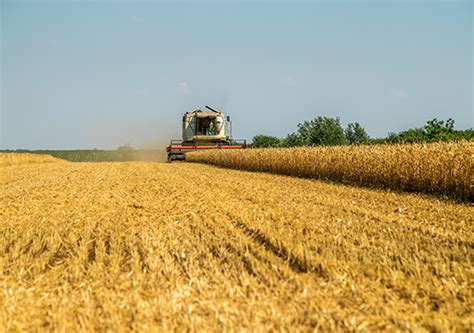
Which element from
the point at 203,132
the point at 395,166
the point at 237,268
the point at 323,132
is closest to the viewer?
the point at 237,268

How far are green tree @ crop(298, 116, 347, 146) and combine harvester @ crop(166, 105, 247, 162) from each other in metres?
15.4

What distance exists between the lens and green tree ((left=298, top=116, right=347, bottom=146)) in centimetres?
4391

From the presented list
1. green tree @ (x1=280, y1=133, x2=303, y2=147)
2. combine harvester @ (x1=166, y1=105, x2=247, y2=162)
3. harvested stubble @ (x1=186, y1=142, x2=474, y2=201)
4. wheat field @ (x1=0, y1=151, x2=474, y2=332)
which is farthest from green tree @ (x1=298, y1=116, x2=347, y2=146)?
wheat field @ (x1=0, y1=151, x2=474, y2=332)

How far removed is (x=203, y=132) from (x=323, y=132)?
56.1ft

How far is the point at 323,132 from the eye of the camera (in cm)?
4419

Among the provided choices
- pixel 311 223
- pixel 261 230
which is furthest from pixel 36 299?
pixel 311 223

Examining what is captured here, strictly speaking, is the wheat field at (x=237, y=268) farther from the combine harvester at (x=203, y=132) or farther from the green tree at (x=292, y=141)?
the green tree at (x=292, y=141)

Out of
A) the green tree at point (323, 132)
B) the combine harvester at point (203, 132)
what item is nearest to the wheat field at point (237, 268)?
the combine harvester at point (203, 132)

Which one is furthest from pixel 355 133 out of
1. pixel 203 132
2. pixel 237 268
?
pixel 237 268

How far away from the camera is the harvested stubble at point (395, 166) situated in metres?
9.72

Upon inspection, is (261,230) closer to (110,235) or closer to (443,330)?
(110,235)

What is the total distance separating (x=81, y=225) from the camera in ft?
21.6

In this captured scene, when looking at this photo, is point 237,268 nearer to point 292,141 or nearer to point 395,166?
point 395,166

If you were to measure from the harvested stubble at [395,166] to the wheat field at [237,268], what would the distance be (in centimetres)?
230
